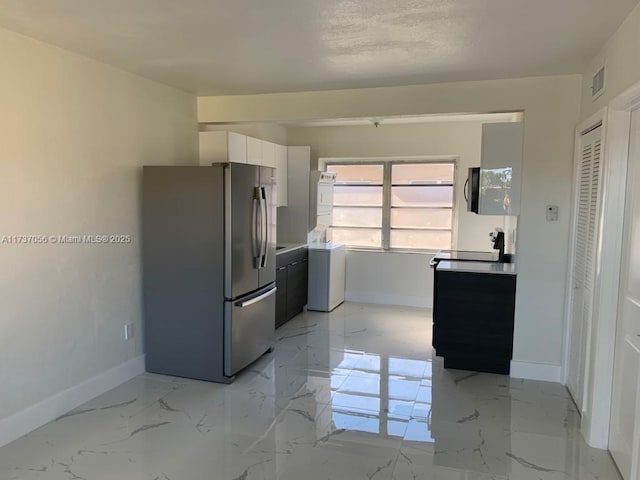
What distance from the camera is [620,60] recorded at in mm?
2650

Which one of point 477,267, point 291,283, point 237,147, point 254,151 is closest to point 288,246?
point 291,283

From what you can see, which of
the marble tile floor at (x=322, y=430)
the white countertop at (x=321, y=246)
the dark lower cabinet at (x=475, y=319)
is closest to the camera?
the marble tile floor at (x=322, y=430)

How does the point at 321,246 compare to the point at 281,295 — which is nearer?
the point at 281,295

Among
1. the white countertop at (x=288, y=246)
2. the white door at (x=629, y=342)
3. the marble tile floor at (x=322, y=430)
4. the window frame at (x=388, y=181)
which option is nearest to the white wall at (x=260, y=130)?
the window frame at (x=388, y=181)

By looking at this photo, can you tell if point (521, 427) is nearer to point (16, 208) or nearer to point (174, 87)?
point (16, 208)

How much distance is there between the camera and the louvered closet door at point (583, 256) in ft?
10.3

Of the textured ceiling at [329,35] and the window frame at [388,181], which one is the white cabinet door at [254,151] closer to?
the textured ceiling at [329,35]

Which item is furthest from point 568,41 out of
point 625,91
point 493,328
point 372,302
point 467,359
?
point 372,302

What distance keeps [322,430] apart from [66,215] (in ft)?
7.39

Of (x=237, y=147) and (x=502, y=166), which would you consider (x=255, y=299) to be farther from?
(x=502, y=166)

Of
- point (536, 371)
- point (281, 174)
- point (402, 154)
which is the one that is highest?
point (402, 154)

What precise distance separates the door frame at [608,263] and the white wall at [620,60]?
0.41 ft

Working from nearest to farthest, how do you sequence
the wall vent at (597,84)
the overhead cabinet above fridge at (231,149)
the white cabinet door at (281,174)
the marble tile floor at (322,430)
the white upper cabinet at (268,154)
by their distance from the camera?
the marble tile floor at (322,430), the wall vent at (597,84), the overhead cabinet above fridge at (231,149), the white upper cabinet at (268,154), the white cabinet door at (281,174)

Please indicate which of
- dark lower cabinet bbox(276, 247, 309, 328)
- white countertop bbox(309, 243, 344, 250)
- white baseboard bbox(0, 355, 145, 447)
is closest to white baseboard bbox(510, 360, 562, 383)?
dark lower cabinet bbox(276, 247, 309, 328)
